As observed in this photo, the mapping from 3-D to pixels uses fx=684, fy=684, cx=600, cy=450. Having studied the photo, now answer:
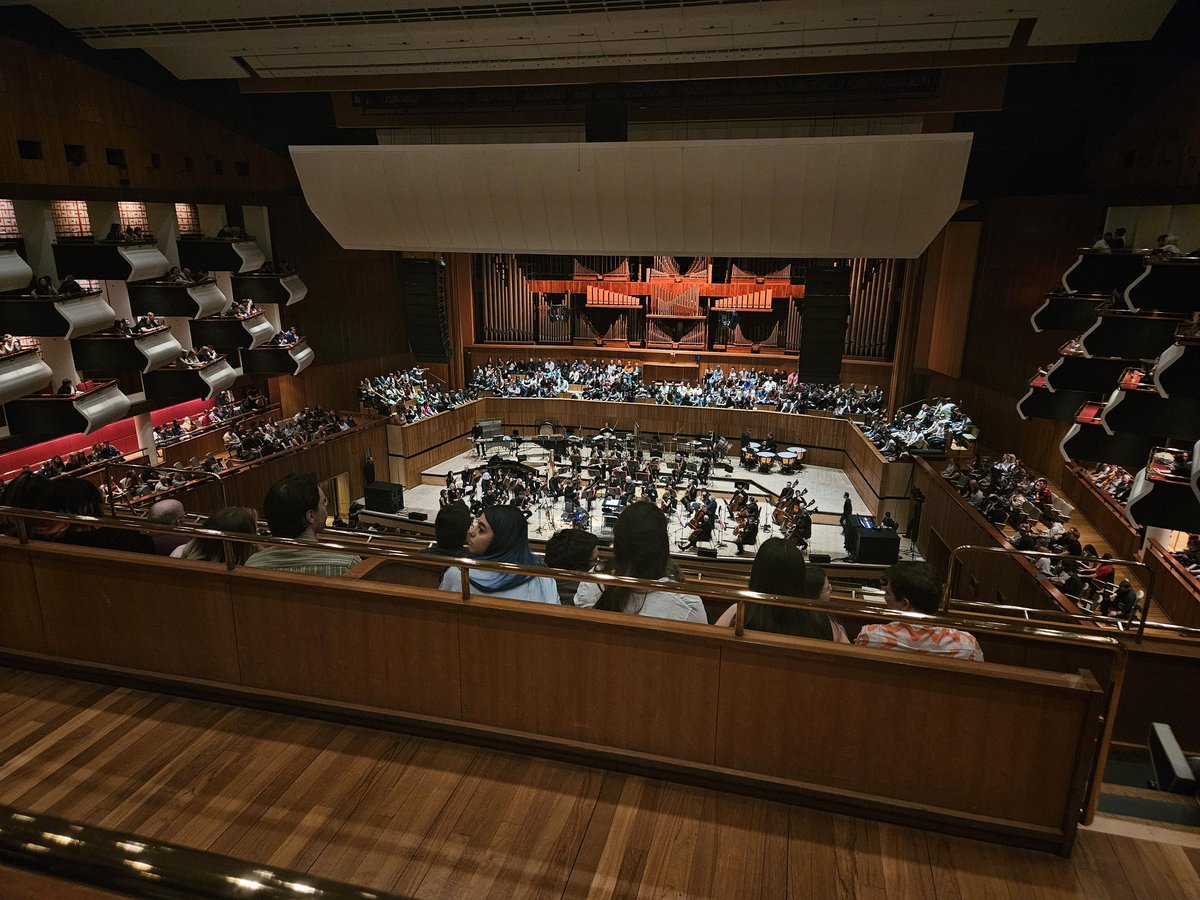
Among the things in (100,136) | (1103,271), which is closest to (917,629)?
(1103,271)

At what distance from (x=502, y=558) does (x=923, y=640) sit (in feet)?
4.99

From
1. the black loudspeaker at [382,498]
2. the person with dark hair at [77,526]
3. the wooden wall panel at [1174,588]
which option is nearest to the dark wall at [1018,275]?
the wooden wall panel at [1174,588]

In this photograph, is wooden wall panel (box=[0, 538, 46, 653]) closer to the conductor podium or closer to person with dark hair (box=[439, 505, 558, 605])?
person with dark hair (box=[439, 505, 558, 605])

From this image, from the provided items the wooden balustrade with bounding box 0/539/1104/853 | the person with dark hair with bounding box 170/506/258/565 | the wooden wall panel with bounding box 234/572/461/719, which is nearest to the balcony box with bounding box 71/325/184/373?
the wooden balustrade with bounding box 0/539/1104/853

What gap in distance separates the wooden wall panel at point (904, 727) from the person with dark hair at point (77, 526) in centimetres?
265

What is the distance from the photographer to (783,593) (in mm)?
2330

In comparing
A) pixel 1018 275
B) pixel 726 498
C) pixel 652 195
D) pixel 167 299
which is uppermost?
pixel 652 195

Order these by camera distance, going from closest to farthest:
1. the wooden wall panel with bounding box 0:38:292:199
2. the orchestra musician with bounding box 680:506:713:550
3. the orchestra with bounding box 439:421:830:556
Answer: the wooden wall panel with bounding box 0:38:292:199, the orchestra musician with bounding box 680:506:713:550, the orchestra with bounding box 439:421:830:556

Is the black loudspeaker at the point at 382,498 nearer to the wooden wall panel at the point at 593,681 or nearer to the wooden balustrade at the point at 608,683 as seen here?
the wooden balustrade at the point at 608,683

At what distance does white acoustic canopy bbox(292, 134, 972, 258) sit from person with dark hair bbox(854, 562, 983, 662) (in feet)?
23.1

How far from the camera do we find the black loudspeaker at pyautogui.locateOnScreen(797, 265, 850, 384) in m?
9.88

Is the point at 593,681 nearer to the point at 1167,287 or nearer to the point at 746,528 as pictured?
the point at 1167,287

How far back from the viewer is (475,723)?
2.63 metres

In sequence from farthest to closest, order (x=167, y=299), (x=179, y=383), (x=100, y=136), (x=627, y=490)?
(x=627, y=490) → (x=179, y=383) → (x=167, y=299) → (x=100, y=136)
